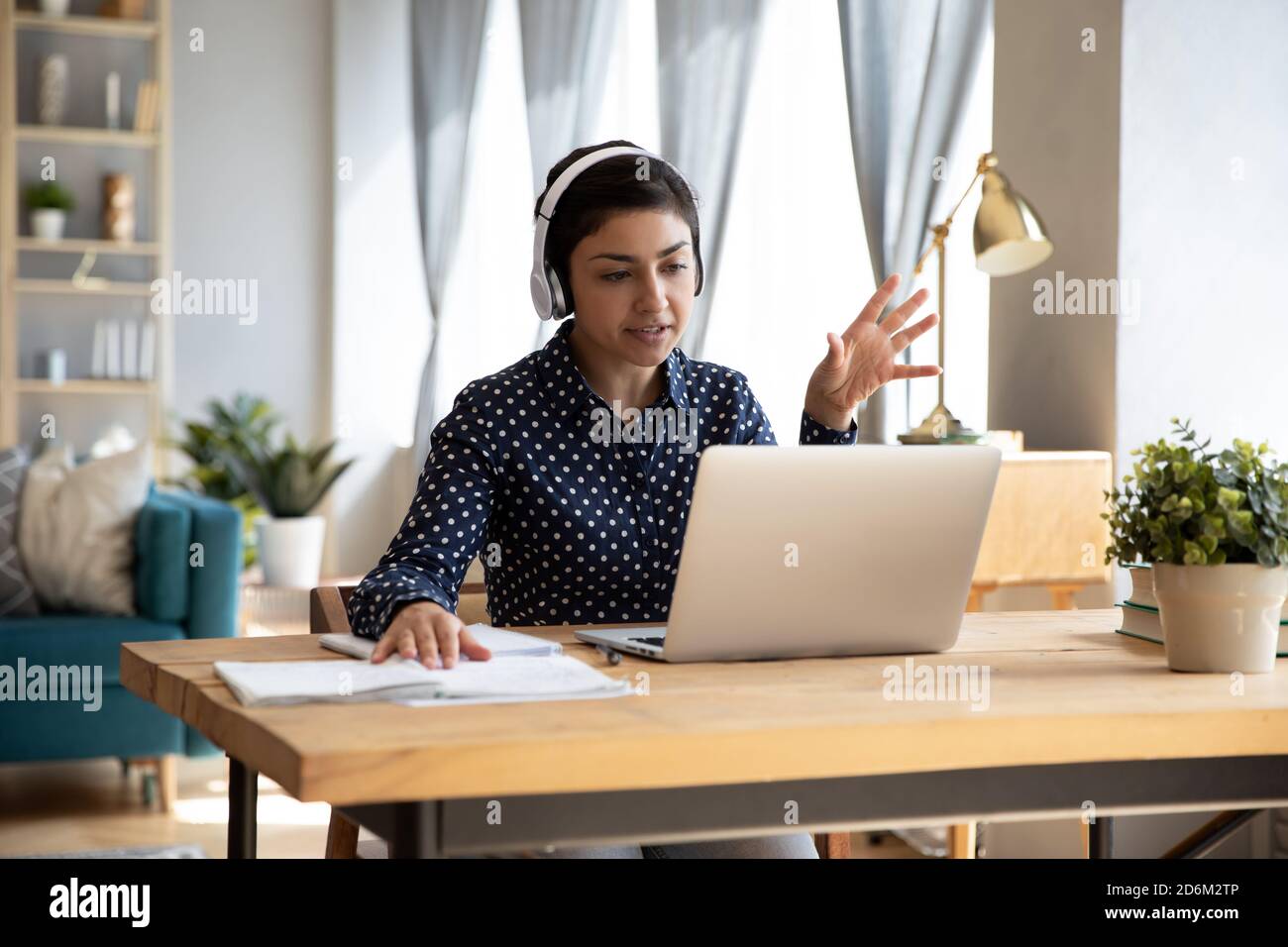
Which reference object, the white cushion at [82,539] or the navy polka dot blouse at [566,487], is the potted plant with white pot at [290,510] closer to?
the white cushion at [82,539]

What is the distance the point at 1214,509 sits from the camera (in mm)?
1272

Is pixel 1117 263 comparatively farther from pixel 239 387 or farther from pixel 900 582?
pixel 239 387

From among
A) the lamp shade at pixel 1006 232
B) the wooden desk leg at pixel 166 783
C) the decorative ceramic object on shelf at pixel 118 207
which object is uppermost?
the decorative ceramic object on shelf at pixel 118 207

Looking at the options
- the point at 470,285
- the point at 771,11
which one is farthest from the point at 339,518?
the point at 771,11

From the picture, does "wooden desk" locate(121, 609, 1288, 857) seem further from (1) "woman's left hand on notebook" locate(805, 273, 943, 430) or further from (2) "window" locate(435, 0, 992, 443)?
(2) "window" locate(435, 0, 992, 443)

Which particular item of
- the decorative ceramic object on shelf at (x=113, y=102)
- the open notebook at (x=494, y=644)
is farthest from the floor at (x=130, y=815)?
the decorative ceramic object on shelf at (x=113, y=102)

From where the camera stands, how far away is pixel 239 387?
6621 mm

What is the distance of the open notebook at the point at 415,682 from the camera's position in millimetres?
1105

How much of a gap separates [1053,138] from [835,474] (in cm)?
185

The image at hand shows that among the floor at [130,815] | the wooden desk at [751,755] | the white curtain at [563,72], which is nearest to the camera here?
the wooden desk at [751,755]

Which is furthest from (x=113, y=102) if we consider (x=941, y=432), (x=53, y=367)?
(x=941, y=432)

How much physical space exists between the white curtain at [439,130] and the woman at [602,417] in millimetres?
4135

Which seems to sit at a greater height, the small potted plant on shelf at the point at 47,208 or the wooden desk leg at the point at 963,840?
the small potted plant on shelf at the point at 47,208

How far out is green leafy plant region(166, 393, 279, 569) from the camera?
6043 millimetres
